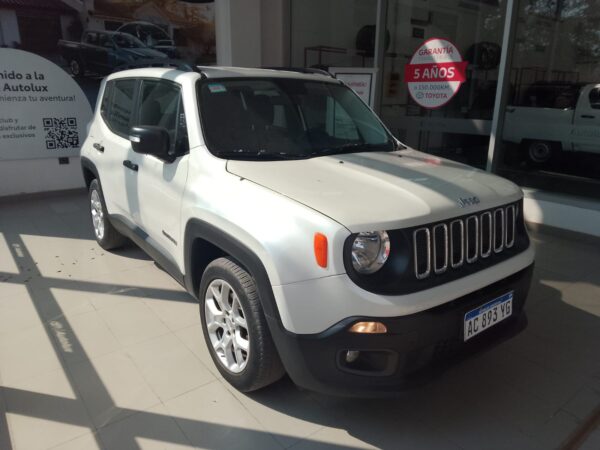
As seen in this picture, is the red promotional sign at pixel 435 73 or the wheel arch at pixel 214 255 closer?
the wheel arch at pixel 214 255

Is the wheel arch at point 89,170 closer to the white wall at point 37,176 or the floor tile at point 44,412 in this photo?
the floor tile at point 44,412

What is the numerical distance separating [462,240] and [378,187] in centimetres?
48

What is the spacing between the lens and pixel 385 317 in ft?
6.39

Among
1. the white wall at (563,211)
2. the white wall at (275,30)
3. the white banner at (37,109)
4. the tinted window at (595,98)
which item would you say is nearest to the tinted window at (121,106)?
the white banner at (37,109)

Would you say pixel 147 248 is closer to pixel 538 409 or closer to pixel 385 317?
pixel 385 317

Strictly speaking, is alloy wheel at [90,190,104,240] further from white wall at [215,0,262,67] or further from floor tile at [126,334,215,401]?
white wall at [215,0,262,67]

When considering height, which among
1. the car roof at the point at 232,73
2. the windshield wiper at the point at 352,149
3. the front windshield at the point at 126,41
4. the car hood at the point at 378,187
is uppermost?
the front windshield at the point at 126,41

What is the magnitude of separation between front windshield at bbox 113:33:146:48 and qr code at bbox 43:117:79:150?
4.36 ft

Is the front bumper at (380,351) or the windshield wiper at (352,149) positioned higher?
the windshield wiper at (352,149)

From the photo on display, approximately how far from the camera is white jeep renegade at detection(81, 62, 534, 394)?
6.54 feet

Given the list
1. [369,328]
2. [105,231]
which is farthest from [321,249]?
[105,231]

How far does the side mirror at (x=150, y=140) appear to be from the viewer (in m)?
2.80

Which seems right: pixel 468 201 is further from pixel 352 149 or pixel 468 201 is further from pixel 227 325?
pixel 227 325

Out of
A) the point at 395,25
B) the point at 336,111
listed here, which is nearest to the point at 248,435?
the point at 336,111
